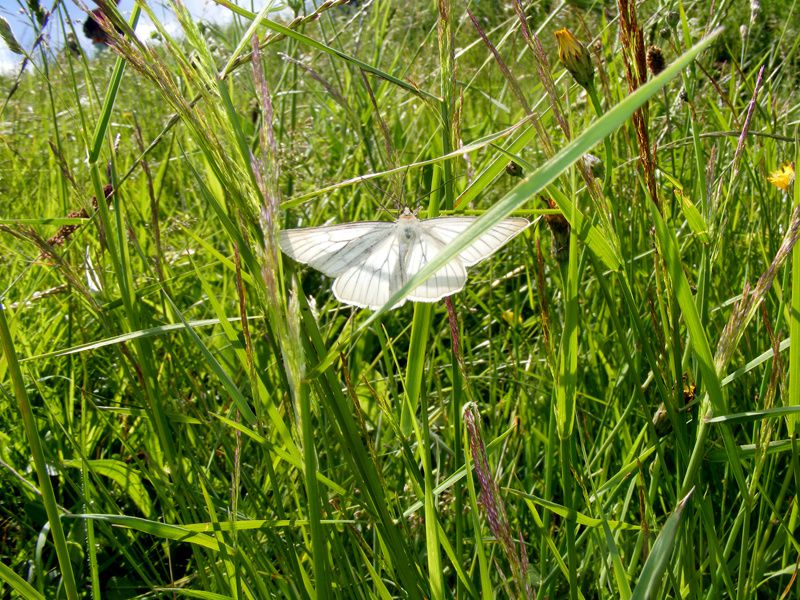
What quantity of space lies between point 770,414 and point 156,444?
1318mm

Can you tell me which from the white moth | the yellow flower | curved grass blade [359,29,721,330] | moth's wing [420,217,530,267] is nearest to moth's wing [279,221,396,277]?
the white moth

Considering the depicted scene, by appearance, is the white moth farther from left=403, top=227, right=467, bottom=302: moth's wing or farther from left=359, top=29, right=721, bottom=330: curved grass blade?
left=359, top=29, right=721, bottom=330: curved grass blade

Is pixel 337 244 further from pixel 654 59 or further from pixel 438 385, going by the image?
pixel 654 59

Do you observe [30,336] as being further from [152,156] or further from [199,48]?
[152,156]

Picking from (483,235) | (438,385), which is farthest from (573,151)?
(438,385)

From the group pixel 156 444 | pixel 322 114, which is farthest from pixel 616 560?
pixel 322 114

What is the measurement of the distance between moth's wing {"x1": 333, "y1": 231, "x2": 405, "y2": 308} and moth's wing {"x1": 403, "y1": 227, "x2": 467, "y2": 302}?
1.1 inches

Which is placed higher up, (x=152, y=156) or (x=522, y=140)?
(x=152, y=156)

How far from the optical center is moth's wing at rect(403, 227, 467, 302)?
86 centimetres

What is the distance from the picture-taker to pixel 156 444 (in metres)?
1.64

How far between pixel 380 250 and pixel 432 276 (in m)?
0.66

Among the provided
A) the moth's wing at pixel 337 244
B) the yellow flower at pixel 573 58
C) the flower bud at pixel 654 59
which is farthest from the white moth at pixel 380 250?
the flower bud at pixel 654 59

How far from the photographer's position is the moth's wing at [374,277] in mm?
1101

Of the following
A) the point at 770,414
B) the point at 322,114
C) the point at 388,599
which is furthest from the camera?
the point at 322,114
